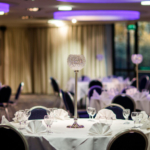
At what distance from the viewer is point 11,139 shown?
270cm

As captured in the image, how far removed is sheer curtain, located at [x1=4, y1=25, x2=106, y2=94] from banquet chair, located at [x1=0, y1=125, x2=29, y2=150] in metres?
9.15

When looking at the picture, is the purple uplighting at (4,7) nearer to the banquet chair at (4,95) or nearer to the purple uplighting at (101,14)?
the purple uplighting at (101,14)

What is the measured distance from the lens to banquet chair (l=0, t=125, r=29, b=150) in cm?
267

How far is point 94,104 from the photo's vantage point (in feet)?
19.1

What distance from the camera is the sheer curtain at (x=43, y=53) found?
11875mm

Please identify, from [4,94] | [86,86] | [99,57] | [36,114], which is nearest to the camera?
[36,114]

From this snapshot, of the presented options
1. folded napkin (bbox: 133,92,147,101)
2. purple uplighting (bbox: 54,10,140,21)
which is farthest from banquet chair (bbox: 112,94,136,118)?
purple uplighting (bbox: 54,10,140,21)

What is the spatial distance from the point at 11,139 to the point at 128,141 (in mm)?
1085

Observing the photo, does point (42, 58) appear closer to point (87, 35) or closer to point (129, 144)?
point (87, 35)

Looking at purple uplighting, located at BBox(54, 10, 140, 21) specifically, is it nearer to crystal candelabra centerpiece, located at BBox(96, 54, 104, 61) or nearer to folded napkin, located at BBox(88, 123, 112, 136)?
crystal candelabra centerpiece, located at BBox(96, 54, 104, 61)

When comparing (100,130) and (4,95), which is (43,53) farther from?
(100,130)

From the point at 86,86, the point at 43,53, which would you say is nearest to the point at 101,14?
the point at 86,86

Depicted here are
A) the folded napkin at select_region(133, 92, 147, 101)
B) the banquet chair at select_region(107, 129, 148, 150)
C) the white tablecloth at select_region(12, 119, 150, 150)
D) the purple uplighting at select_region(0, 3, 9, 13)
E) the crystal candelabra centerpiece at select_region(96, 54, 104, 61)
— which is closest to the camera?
the banquet chair at select_region(107, 129, 148, 150)

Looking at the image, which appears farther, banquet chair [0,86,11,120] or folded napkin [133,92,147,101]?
banquet chair [0,86,11,120]
